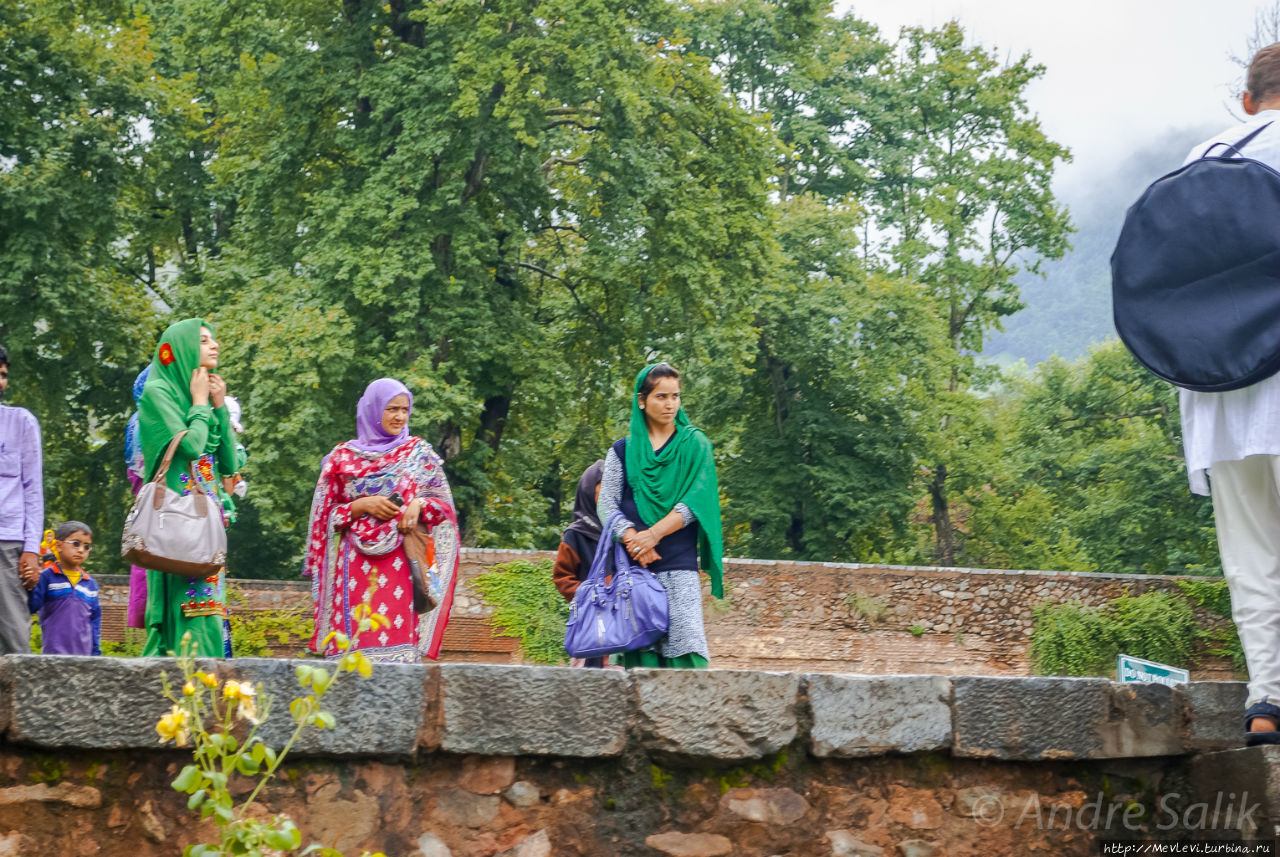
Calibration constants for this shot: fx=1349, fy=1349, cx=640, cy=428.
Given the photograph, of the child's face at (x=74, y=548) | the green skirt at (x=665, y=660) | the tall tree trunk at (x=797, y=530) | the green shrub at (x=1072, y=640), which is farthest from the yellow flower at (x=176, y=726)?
the tall tree trunk at (x=797, y=530)

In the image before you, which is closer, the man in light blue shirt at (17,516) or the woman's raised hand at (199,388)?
the man in light blue shirt at (17,516)

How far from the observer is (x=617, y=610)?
539 cm

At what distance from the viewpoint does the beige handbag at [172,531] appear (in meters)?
5.35

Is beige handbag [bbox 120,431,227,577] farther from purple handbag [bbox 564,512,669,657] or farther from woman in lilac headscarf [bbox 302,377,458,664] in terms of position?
purple handbag [bbox 564,512,669,657]

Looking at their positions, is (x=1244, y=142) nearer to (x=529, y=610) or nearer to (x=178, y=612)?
(x=178, y=612)

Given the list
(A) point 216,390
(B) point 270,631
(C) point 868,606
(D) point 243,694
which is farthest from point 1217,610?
(D) point 243,694

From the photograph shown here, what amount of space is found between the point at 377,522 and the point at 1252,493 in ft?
12.4

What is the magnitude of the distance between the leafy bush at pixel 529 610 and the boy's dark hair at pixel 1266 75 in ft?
30.8

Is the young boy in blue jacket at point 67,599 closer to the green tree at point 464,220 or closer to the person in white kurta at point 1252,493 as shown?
the person in white kurta at point 1252,493

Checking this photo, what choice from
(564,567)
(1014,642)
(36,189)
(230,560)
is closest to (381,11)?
(36,189)

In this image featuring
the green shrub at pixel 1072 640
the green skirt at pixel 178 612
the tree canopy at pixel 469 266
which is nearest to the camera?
the green skirt at pixel 178 612

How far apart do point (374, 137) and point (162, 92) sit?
3.43 meters

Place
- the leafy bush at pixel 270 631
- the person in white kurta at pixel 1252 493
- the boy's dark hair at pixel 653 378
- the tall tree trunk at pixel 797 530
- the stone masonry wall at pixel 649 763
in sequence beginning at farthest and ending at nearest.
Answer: the tall tree trunk at pixel 797 530 < the leafy bush at pixel 270 631 < the boy's dark hair at pixel 653 378 < the person in white kurta at pixel 1252 493 < the stone masonry wall at pixel 649 763

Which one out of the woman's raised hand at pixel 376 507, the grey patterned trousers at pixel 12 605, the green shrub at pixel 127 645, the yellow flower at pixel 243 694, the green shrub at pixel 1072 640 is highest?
the woman's raised hand at pixel 376 507
